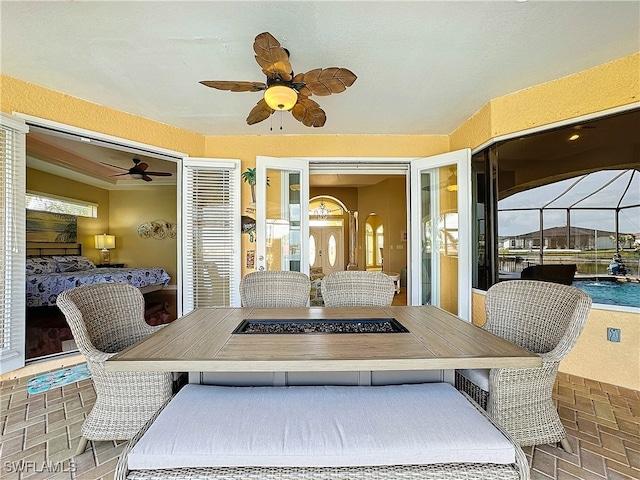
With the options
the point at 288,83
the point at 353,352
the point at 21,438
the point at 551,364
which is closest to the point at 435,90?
the point at 288,83

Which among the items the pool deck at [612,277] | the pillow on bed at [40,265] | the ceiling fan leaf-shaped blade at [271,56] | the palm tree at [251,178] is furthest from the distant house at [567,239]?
the pillow on bed at [40,265]

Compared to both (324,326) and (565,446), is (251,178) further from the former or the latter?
(565,446)

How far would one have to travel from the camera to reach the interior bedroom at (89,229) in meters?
4.77

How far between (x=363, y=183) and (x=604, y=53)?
Answer: 250 inches

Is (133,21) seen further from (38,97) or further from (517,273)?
(517,273)

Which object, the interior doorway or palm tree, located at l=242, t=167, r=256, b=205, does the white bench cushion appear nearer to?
palm tree, located at l=242, t=167, r=256, b=205

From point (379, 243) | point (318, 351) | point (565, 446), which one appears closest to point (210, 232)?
point (318, 351)

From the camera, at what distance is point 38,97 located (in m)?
2.85

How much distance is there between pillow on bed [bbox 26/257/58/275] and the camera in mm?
5152

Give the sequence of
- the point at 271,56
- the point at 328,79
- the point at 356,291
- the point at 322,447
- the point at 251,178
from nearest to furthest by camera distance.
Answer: the point at 322,447 < the point at 271,56 < the point at 328,79 < the point at 356,291 < the point at 251,178

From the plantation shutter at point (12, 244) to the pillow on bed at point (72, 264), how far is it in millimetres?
3526

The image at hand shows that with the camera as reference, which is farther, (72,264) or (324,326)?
(72,264)

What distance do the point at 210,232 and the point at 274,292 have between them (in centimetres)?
184

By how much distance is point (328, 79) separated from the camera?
6.61ft
